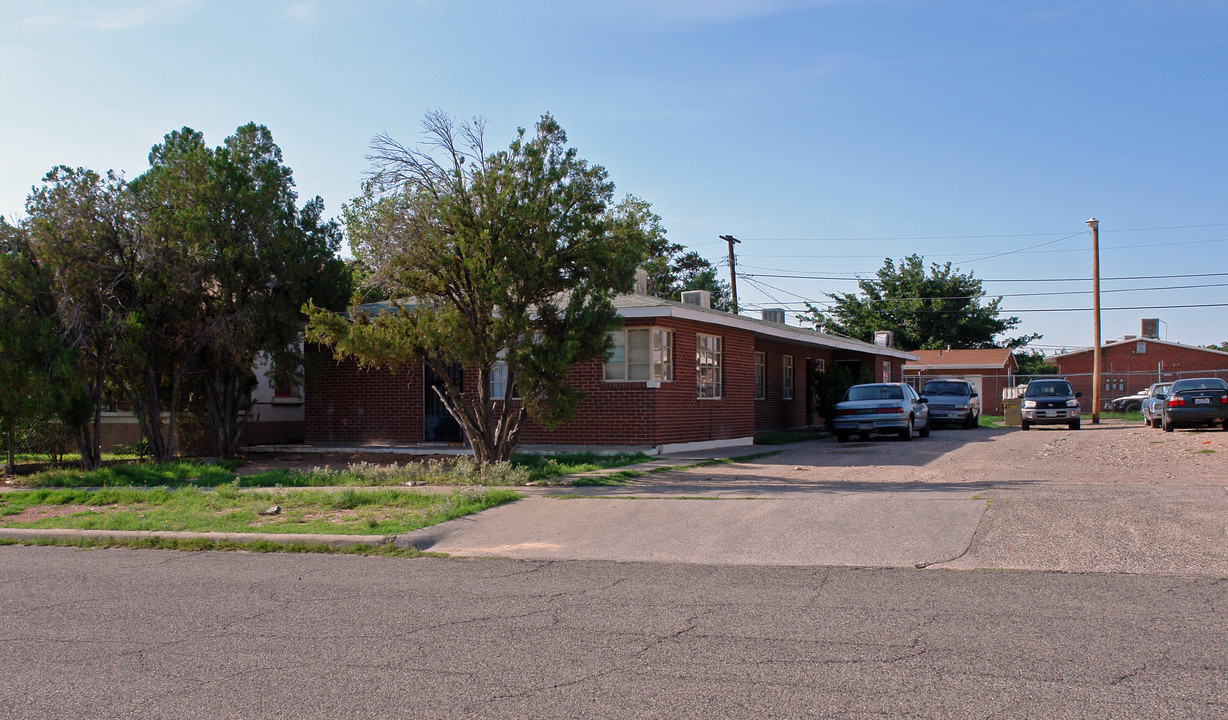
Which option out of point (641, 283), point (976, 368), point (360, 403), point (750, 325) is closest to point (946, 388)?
point (750, 325)

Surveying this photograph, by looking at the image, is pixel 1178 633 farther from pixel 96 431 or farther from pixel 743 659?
pixel 96 431

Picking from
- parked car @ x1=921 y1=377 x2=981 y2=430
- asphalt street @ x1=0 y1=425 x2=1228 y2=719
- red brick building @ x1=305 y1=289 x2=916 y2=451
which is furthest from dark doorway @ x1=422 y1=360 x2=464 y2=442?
parked car @ x1=921 y1=377 x2=981 y2=430

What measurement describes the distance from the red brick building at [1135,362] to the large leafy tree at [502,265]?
46189 mm

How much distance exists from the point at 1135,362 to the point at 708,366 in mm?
47383

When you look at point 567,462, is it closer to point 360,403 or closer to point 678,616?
point 360,403

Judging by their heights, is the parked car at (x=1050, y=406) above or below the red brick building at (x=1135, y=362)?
below

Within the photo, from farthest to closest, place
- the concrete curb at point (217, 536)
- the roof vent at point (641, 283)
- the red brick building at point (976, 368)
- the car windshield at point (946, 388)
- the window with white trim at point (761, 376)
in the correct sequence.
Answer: the red brick building at point (976, 368) < the car windshield at point (946, 388) < the window with white trim at point (761, 376) < the roof vent at point (641, 283) < the concrete curb at point (217, 536)

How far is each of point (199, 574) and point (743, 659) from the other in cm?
531

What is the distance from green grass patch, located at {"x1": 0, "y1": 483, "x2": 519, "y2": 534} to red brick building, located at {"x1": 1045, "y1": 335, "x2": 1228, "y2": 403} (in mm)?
49524

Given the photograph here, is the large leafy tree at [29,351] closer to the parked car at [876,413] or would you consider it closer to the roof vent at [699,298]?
the roof vent at [699,298]

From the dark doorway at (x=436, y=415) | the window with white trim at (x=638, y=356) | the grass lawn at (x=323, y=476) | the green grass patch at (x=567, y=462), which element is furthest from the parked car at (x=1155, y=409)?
the dark doorway at (x=436, y=415)

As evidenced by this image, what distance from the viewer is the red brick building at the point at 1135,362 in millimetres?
53938

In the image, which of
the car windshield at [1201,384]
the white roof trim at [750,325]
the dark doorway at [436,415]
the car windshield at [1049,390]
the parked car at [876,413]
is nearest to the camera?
the white roof trim at [750,325]

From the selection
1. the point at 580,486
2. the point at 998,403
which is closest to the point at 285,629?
the point at 580,486
